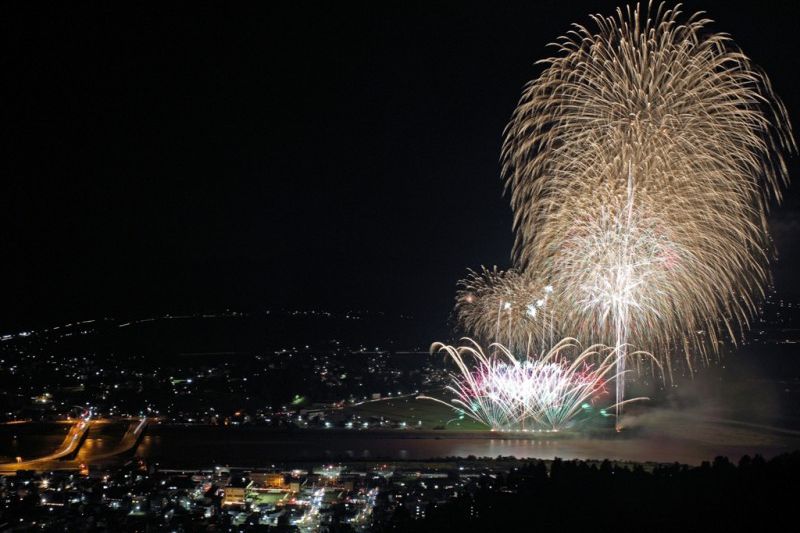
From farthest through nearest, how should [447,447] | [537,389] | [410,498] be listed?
[537,389]
[447,447]
[410,498]

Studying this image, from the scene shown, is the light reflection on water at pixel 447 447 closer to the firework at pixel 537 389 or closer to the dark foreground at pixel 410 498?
the firework at pixel 537 389

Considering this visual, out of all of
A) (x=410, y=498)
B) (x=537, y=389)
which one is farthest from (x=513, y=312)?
(x=410, y=498)

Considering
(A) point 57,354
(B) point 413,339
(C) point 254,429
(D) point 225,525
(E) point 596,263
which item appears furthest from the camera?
(B) point 413,339

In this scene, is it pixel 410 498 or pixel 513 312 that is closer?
pixel 410 498

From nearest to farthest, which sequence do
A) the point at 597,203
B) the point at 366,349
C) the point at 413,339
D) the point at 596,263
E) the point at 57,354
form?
the point at 597,203 < the point at 596,263 < the point at 57,354 < the point at 366,349 < the point at 413,339

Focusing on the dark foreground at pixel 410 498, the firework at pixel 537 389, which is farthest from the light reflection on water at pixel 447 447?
the dark foreground at pixel 410 498

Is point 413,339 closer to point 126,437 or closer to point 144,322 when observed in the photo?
point 144,322

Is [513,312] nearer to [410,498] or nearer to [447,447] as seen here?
[447,447]

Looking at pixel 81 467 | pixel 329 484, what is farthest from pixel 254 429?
pixel 329 484
